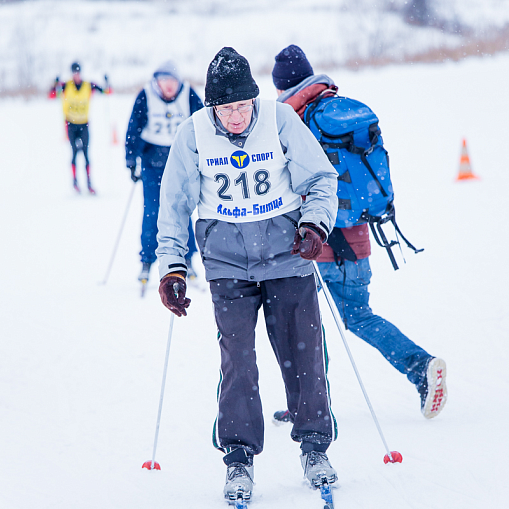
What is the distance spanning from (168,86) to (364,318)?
3040 millimetres

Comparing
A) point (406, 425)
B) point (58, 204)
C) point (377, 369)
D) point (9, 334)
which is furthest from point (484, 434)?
point (58, 204)

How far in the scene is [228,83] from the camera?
7.08 ft

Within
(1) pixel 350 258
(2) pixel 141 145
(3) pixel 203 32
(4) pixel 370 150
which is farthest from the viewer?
(3) pixel 203 32

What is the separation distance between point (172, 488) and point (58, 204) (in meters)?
8.26

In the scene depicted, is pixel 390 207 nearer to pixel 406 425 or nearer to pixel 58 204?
pixel 406 425

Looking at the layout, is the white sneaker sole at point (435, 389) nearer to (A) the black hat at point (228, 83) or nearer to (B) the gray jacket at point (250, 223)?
(B) the gray jacket at point (250, 223)

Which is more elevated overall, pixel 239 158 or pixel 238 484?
pixel 239 158

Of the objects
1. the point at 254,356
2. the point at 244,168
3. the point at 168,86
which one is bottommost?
the point at 254,356

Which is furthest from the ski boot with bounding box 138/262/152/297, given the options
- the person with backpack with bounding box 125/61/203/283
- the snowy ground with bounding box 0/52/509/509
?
the person with backpack with bounding box 125/61/203/283

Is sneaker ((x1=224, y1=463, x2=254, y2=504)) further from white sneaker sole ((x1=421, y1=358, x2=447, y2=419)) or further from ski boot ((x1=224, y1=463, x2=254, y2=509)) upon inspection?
white sneaker sole ((x1=421, y1=358, x2=447, y2=419))

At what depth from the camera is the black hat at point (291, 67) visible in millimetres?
2973

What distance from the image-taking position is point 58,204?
32.6 feet

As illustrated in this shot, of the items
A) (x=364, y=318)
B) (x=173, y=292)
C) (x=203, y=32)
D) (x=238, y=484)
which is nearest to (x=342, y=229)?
(x=364, y=318)

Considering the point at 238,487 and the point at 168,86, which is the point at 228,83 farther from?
the point at 168,86
